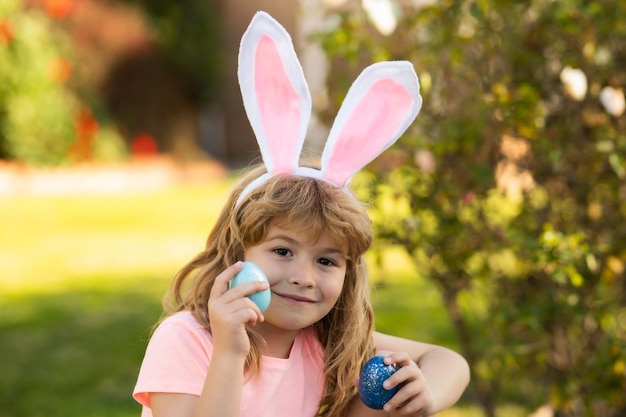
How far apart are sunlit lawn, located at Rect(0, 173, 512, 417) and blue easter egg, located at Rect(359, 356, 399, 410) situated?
40.8 inches

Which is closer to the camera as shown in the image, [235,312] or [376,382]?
[235,312]

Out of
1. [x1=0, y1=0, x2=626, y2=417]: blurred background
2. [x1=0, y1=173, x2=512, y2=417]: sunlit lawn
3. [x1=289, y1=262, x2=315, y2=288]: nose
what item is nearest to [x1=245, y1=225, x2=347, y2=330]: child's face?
[x1=289, y1=262, x2=315, y2=288]: nose

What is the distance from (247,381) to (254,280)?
0.33 m

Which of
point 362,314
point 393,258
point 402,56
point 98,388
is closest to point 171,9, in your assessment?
point 393,258

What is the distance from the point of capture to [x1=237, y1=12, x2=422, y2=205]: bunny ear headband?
2082 mm

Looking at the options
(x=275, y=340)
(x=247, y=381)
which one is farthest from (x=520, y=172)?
(x=247, y=381)

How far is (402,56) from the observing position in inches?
124

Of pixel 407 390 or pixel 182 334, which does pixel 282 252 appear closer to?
pixel 182 334

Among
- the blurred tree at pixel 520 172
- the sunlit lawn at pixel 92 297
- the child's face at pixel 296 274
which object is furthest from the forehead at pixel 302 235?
the sunlit lawn at pixel 92 297

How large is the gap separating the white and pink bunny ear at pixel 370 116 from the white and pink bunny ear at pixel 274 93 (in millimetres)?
75

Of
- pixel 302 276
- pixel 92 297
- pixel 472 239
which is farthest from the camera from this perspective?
pixel 92 297

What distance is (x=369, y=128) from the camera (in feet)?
6.88

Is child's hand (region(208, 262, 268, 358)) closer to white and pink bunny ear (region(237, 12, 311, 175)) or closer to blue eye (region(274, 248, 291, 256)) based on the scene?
blue eye (region(274, 248, 291, 256))

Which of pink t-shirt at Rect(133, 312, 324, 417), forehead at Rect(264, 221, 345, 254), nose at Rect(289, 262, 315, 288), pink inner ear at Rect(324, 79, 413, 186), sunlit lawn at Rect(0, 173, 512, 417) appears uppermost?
pink inner ear at Rect(324, 79, 413, 186)
